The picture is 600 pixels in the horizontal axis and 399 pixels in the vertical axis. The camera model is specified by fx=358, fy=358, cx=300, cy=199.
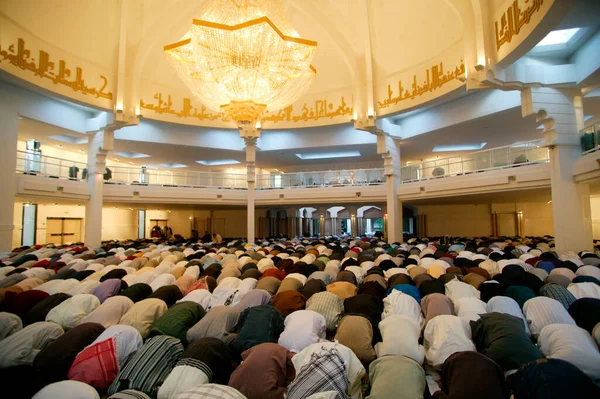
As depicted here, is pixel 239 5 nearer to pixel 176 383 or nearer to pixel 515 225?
pixel 176 383

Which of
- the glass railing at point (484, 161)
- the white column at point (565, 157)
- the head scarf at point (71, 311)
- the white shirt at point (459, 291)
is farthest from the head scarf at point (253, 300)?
the glass railing at point (484, 161)

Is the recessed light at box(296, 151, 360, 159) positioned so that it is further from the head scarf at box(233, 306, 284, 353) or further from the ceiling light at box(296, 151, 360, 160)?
the head scarf at box(233, 306, 284, 353)

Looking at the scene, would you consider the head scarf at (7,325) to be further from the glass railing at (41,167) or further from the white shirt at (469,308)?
the glass railing at (41,167)

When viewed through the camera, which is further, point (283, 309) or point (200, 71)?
point (200, 71)

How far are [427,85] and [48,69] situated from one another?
10.5 metres

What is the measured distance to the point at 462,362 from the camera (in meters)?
2.54

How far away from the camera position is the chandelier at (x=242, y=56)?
22.8 feet

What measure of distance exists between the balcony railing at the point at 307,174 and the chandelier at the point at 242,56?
594cm

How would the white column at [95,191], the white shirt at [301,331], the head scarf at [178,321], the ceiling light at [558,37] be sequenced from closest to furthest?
the white shirt at [301,331] < the head scarf at [178,321] < the ceiling light at [558,37] < the white column at [95,191]

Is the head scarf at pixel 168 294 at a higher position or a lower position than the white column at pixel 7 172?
lower

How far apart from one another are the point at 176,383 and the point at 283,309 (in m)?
1.99

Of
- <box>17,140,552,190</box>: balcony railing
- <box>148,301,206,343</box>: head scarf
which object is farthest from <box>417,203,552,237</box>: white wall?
<box>148,301,206,343</box>: head scarf

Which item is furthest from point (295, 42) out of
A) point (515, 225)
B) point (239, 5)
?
point (515, 225)

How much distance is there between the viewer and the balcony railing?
9922 millimetres
